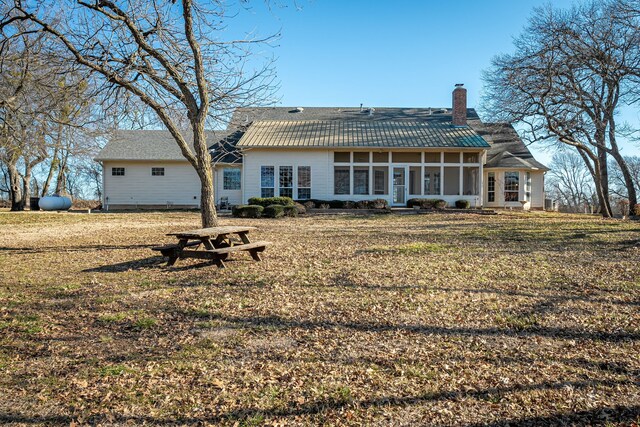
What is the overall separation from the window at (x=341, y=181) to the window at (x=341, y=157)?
30.0 inches

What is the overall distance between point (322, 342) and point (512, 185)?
2532cm

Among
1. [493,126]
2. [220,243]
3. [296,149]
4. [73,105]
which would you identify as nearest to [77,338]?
[220,243]

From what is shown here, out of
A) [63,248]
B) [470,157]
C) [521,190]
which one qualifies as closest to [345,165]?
[470,157]

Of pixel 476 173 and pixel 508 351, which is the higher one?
pixel 476 173

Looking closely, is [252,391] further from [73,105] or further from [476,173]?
[476,173]

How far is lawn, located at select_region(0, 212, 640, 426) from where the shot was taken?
302 cm

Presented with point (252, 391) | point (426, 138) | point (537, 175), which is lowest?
point (252, 391)

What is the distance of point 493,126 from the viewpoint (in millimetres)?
23078

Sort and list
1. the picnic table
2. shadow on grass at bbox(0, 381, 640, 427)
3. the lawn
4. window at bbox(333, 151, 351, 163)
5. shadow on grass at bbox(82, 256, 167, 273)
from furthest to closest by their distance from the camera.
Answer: window at bbox(333, 151, 351, 163)
shadow on grass at bbox(82, 256, 167, 273)
the picnic table
the lawn
shadow on grass at bbox(0, 381, 640, 427)

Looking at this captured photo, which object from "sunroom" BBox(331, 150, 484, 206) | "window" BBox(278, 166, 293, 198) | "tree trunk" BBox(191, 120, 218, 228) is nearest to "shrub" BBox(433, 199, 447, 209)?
"sunroom" BBox(331, 150, 484, 206)

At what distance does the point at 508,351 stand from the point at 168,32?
29.8 ft

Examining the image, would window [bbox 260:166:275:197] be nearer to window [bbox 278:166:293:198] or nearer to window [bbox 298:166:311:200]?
window [bbox 278:166:293:198]

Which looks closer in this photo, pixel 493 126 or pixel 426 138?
pixel 493 126

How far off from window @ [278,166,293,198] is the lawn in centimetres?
1680
